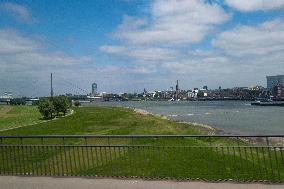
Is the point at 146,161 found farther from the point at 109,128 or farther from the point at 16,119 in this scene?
the point at 16,119

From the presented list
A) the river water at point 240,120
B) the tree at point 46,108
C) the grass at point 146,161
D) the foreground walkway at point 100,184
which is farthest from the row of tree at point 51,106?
the foreground walkway at point 100,184

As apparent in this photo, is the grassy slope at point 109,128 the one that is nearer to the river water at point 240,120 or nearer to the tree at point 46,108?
the river water at point 240,120

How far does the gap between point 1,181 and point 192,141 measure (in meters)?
21.8

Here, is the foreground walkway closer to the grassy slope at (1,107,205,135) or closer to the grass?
the grass

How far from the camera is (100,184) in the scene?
9.07 meters

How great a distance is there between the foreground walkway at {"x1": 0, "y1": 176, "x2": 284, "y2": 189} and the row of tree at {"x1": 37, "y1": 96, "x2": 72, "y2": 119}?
73.6 meters

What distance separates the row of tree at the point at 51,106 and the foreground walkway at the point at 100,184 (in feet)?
241

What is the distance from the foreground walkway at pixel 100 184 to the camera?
8.45 meters

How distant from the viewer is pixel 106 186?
349 inches

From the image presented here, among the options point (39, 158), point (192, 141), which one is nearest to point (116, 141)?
point (192, 141)

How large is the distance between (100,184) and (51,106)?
7684 centimetres

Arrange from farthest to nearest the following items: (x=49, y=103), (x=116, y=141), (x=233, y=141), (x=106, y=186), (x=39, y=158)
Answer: (x=49, y=103), (x=233, y=141), (x=116, y=141), (x=39, y=158), (x=106, y=186)

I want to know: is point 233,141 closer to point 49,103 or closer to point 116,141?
point 116,141

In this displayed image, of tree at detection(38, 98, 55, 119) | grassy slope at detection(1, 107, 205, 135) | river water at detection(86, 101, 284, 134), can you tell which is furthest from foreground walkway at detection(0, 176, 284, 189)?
tree at detection(38, 98, 55, 119)
